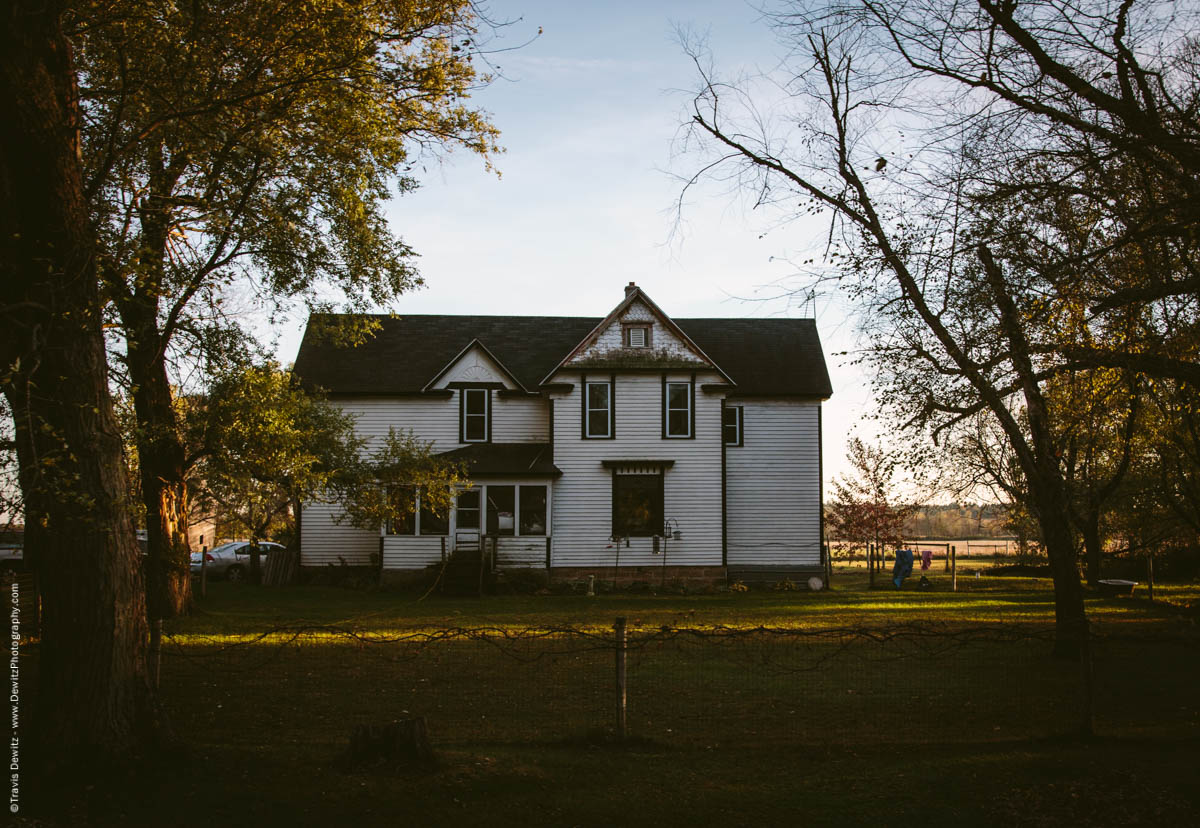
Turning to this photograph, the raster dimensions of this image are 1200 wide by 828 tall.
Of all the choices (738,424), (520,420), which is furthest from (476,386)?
(738,424)

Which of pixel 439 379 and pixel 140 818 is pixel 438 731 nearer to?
pixel 140 818

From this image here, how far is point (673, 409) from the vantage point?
30578 millimetres

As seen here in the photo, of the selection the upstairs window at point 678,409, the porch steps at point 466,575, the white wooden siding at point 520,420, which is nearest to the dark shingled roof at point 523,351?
the white wooden siding at point 520,420

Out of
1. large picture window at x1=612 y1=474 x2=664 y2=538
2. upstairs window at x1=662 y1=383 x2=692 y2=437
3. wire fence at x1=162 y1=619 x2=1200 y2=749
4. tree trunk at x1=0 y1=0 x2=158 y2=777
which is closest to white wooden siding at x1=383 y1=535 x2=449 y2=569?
large picture window at x1=612 y1=474 x2=664 y2=538

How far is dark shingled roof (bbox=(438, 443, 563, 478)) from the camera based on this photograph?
29750mm

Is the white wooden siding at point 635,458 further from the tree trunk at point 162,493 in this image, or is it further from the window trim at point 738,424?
the tree trunk at point 162,493

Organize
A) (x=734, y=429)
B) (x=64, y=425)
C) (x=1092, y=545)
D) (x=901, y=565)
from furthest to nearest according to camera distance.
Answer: (x=901, y=565) → (x=1092, y=545) → (x=734, y=429) → (x=64, y=425)

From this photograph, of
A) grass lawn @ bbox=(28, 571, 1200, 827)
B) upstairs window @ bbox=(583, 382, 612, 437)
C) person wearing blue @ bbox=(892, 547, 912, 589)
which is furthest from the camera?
person wearing blue @ bbox=(892, 547, 912, 589)

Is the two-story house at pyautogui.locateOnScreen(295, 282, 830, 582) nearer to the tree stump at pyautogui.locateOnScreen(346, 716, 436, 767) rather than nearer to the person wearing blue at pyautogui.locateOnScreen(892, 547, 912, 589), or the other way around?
the person wearing blue at pyautogui.locateOnScreen(892, 547, 912, 589)

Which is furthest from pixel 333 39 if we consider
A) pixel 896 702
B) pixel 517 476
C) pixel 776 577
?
pixel 776 577

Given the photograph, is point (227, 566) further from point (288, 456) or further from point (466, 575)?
point (288, 456)

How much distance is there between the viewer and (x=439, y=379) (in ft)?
104

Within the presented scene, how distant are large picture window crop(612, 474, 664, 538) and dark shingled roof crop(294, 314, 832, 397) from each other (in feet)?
15.0

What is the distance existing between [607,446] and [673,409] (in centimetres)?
243
